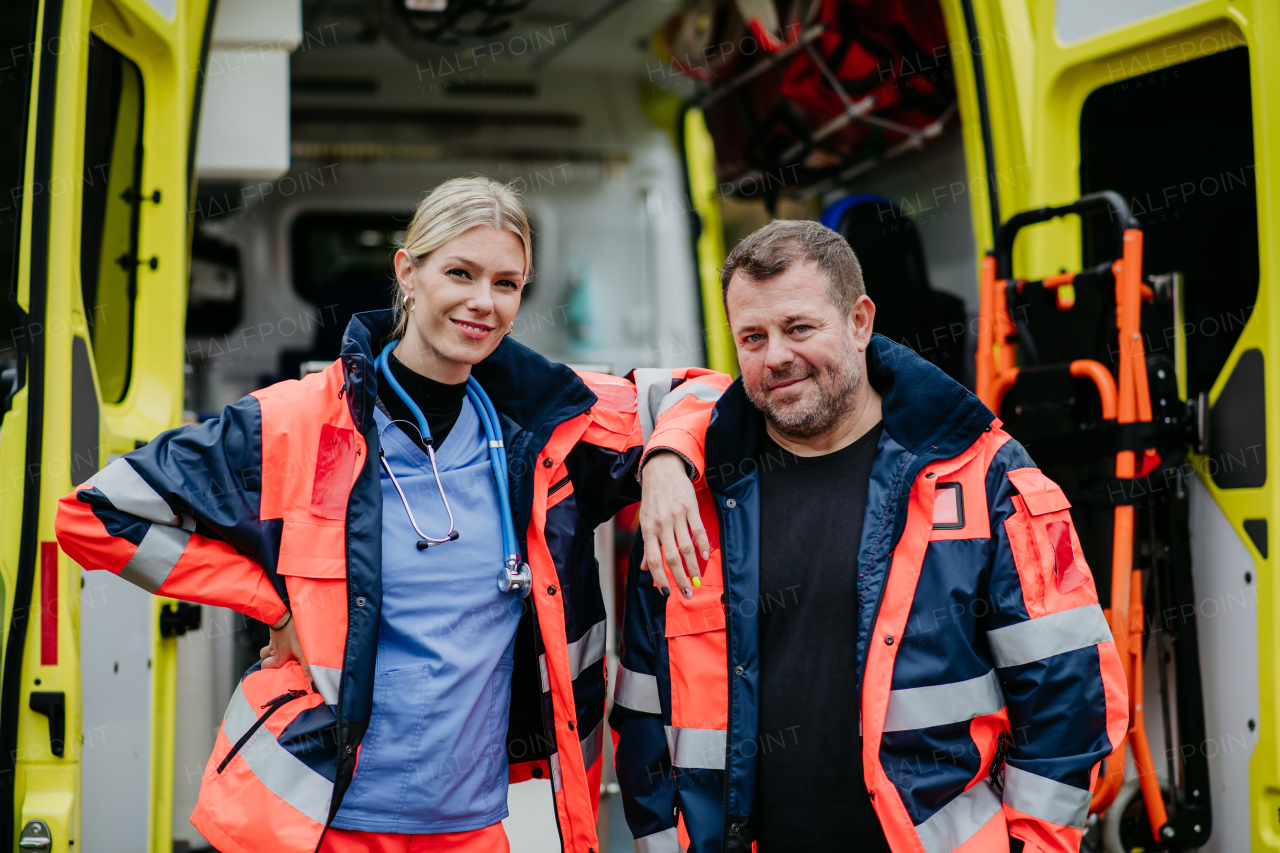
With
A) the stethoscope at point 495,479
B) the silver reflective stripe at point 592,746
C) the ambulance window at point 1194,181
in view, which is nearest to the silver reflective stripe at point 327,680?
the stethoscope at point 495,479

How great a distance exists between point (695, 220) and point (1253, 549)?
3.35 metres

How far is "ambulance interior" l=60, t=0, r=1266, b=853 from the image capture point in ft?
8.30

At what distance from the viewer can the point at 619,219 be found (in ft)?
19.2

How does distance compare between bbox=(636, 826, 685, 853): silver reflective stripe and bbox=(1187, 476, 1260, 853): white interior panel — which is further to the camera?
bbox=(1187, 476, 1260, 853): white interior panel

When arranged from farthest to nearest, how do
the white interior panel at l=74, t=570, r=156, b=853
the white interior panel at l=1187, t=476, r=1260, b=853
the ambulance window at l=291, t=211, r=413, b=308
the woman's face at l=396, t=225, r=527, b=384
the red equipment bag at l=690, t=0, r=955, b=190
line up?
the ambulance window at l=291, t=211, r=413, b=308 → the red equipment bag at l=690, t=0, r=955, b=190 → the white interior panel at l=1187, t=476, r=1260, b=853 → the white interior panel at l=74, t=570, r=156, b=853 → the woman's face at l=396, t=225, r=527, b=384

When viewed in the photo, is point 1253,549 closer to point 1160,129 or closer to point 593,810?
point 1160,129

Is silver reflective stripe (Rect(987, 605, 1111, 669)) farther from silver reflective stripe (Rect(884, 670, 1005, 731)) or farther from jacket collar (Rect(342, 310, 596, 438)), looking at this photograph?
jacket collar (Rect(342, 310, 596, 438))

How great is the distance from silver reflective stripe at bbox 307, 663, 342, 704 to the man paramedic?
53cm

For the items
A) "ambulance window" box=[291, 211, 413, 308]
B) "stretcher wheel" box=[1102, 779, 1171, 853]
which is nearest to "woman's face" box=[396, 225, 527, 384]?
"stretcher wheel" box=[1102, 779, 1171, 853]

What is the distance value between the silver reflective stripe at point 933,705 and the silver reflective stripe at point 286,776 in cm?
94

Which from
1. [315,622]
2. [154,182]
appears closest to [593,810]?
[315,622]

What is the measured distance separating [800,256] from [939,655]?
713 mm

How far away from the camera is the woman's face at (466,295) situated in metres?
1.86

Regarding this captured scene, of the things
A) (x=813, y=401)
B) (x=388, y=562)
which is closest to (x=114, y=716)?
(x=388, y=562)
